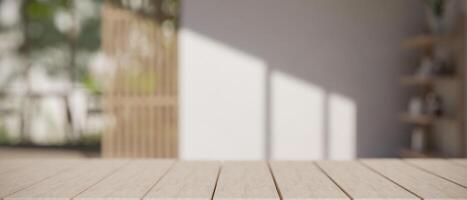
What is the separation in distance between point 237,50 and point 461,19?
201 centimetres

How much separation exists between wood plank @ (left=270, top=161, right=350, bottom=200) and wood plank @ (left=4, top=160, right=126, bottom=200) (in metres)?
0.43

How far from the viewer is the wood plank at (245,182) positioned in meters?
1.00

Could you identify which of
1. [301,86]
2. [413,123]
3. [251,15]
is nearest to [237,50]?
[251,15]

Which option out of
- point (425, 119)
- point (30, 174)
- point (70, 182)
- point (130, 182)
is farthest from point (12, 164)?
point (425, 119)

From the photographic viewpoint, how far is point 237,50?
16.3ft

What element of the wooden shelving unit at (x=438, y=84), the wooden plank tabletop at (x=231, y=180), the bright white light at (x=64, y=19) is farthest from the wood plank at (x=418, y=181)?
the bright white light at (x=64, y=19)

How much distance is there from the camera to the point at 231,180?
1181mm

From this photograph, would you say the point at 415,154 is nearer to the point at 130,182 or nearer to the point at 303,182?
the point at 303,182

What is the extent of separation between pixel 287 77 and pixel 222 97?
66 cm

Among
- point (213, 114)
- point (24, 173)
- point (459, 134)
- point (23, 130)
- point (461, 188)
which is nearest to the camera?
point (461, 188)

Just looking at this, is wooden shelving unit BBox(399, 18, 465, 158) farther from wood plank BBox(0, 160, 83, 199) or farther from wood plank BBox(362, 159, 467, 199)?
wood plank BBox(0, 160, 83, 199)

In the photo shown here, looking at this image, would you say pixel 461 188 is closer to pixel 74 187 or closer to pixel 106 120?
pixel 74 187

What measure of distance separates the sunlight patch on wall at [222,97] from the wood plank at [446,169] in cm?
342

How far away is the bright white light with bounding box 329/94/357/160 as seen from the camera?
4.98 meters
